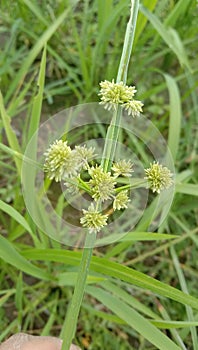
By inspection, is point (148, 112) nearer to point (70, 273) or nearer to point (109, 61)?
point (109, 61)

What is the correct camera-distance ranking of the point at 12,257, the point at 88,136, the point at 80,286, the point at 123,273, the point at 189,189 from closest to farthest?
the point at 80,286 → the point at 123,273 → the point at 12,257 → the point at 189,189 → the point at 88,136

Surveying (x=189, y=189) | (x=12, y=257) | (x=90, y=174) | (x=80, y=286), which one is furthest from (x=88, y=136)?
(x=90, y=174)

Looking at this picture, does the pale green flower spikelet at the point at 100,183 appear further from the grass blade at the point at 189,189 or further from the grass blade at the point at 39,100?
the grass blade at the point at 189,189

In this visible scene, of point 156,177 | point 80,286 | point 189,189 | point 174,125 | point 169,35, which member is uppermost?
point 169,35

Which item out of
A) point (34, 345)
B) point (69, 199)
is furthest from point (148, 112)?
point (34, 345)

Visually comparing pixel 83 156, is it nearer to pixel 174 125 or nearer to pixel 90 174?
pixel 90 174
